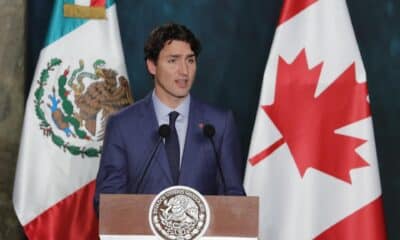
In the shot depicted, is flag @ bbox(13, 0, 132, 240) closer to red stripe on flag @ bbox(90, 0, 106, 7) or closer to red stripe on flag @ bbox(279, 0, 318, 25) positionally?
red stripe on flag @ bbox(90, 0, 106, 7)

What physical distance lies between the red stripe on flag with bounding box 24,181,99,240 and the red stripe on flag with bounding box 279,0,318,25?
3.88 ft

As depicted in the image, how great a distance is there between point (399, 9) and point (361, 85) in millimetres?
876

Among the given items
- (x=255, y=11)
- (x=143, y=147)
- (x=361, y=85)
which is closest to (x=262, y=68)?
(x=255, y=11)

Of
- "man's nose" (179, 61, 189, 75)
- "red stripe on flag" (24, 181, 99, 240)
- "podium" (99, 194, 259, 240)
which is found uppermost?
"man's nose" (179, 61, 189, 75)

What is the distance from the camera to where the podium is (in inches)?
88.7

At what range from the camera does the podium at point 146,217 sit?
2.25 meters

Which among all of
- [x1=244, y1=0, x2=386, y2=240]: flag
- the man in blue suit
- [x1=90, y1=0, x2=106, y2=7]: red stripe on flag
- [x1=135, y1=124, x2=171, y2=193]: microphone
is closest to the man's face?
the man in blue suit

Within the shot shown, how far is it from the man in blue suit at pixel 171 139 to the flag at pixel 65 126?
74cm

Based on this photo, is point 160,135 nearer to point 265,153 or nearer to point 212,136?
point 212,136

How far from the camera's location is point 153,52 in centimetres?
302

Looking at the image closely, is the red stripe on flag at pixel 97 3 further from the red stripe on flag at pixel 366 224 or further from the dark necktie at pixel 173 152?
the red stripe on flag at pixel 366 224

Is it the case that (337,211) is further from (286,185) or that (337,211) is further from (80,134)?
(80,134)

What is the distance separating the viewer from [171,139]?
9.46 feet

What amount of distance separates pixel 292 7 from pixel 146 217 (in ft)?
5.60
